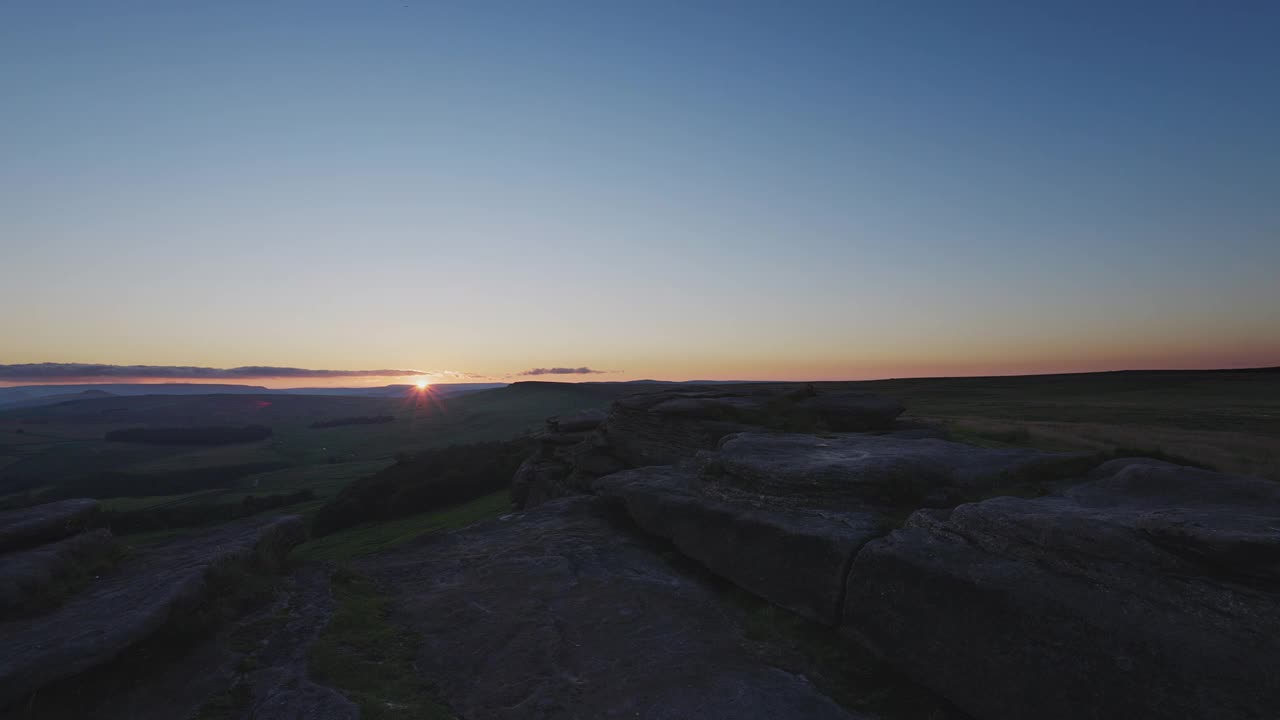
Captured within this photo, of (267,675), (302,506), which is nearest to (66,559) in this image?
(267,675)

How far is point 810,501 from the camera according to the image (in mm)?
10070

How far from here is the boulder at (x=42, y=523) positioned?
8930mm

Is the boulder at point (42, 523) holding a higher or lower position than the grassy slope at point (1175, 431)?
lower

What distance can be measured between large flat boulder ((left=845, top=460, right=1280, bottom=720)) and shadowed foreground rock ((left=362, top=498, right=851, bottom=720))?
1.73m

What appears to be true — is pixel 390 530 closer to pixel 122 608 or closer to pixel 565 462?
pixel 565 462

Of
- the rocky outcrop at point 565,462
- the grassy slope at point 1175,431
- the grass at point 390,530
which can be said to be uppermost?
the grassy slope at point 1175,431

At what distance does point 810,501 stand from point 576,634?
16.4 ft

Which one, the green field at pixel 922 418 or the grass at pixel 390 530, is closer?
the green field at pixel 922 418

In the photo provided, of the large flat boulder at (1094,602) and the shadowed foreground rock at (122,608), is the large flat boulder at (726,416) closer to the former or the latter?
the large flat boulder at (1094,602)

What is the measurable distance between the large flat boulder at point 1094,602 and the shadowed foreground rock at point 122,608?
32.6ft

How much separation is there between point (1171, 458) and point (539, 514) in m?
14.4

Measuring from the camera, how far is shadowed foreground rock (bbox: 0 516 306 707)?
6020mm

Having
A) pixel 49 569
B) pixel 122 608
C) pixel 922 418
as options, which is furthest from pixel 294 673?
pixel 922 418

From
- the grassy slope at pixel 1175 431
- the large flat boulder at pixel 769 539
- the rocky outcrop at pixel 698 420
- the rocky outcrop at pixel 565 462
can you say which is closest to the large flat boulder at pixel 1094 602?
the large flat boulder at pixel 769 539
